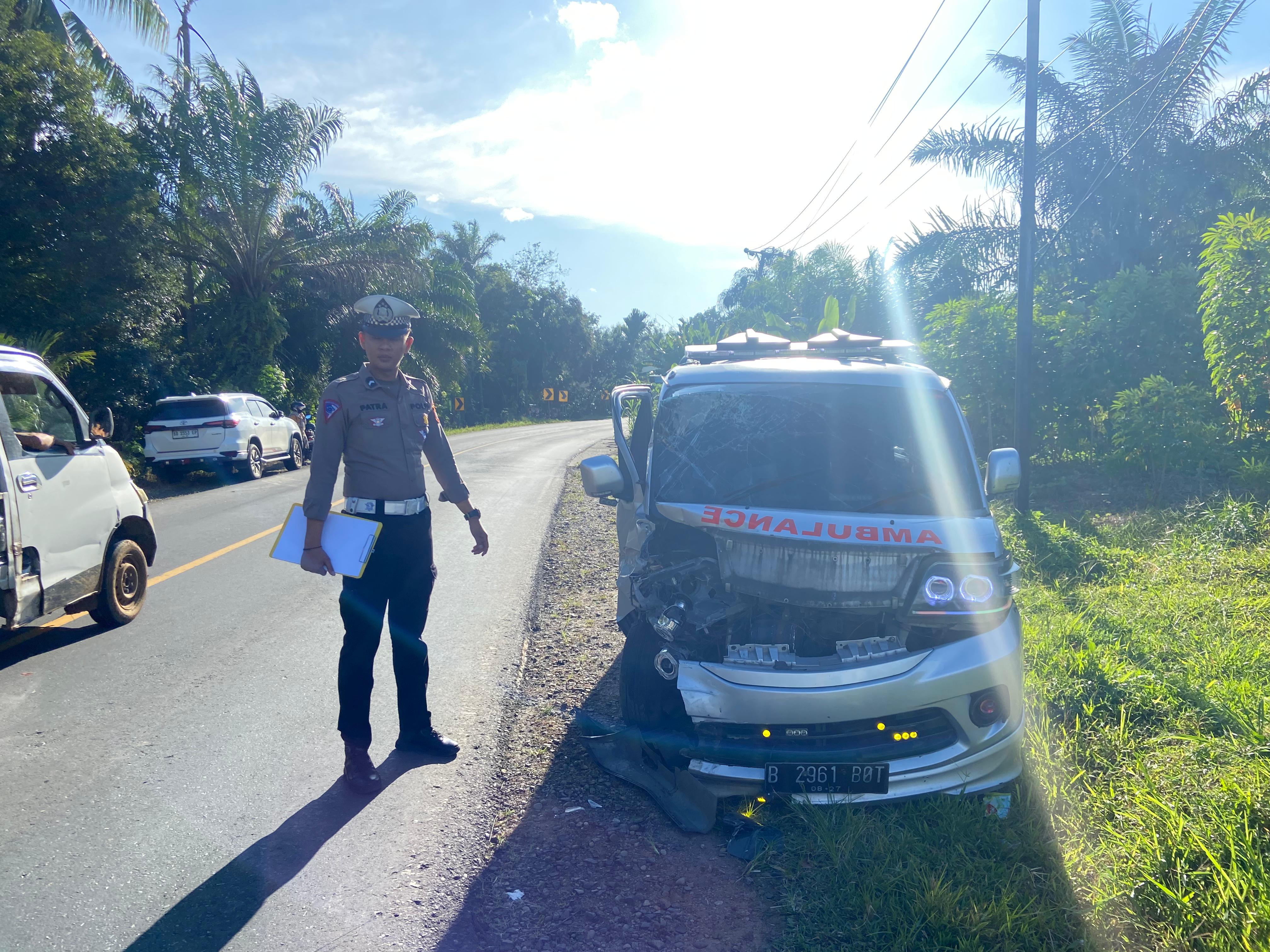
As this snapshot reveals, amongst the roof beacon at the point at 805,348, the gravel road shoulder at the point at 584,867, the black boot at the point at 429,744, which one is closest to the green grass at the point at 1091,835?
the gravel road shoulder at the point at 584,867

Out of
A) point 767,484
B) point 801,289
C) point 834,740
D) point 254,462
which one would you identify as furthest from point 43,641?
point 801,289

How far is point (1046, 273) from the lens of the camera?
19094 millimetres

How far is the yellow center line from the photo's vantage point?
6.12 m

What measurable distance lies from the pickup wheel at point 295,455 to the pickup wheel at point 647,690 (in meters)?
17.1

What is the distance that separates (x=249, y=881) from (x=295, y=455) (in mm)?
17781

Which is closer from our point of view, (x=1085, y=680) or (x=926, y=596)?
(x=926, y=596)

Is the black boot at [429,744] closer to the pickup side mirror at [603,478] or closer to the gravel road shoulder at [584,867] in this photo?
the gravel road shoulder at [584,867]

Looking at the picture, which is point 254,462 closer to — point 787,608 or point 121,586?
point 121,586

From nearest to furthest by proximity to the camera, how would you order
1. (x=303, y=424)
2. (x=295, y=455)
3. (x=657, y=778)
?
(x=657, y=778), (x=295, y=455), (x=303, y=424)

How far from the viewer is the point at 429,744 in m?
4.37

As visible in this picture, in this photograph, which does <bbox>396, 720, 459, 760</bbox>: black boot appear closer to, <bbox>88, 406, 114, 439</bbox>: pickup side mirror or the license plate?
the license plate

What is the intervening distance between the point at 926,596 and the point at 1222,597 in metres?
4.17

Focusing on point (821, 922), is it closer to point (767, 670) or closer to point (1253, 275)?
point (767, 670)

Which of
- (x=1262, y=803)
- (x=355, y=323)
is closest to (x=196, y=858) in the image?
(x=1262, y=803)
